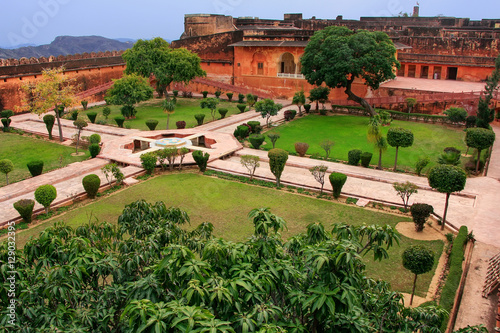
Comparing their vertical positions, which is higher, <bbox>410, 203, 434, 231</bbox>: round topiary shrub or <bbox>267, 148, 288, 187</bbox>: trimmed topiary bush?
<bbox>267, 148, 288, 187</bbox>: trimmed topiary bush

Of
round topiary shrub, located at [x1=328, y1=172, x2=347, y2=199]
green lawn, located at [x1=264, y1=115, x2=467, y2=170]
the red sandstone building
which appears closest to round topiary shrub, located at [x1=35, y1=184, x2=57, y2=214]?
round topiary shrub, located at [x1=328, y1=172, x2=347, y2=199]

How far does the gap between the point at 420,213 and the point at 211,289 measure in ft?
28.7

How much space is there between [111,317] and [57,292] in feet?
2.19

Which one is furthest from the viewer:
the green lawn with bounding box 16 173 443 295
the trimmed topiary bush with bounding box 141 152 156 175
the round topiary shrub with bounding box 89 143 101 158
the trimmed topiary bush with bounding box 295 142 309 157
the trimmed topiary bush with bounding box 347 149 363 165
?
the trimmed topiary bush with bounding box 295 142 309 157

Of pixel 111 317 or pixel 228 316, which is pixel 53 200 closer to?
pixel 111 317

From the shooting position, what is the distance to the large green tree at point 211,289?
13.5 feet

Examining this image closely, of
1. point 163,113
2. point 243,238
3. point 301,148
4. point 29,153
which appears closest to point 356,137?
point 301,148

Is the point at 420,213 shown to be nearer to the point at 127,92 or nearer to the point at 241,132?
the point at 241,132

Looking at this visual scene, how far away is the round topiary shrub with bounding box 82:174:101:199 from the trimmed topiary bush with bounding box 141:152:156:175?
234cm

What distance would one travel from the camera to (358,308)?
475 centimetres

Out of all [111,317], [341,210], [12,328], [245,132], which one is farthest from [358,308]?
[245,132]

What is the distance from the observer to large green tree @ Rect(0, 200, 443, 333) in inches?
162

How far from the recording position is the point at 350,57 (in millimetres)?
23797

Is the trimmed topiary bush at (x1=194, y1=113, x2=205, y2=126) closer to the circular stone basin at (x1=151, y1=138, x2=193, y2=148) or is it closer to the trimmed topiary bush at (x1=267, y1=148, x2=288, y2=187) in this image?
the circular stone basin at (x1=151, y1=138, x2=193, y2=148)
